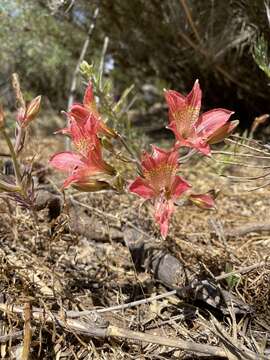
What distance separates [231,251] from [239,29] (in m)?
1.47

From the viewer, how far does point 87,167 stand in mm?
1136

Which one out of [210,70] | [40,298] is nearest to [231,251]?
[40,298]

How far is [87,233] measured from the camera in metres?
1.65

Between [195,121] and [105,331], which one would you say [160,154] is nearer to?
[195,121]

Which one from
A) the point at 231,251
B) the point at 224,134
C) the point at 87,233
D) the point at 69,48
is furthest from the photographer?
the point at 69,48

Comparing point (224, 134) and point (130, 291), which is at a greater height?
point (224, 134)

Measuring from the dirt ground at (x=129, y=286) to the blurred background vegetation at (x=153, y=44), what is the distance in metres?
1.07

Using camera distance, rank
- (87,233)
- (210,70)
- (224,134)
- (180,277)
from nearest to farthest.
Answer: (224,134) → (180,277) → (87,233) → (210,70)

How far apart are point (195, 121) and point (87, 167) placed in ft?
1.00

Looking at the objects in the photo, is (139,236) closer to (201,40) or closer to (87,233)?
(87,233)

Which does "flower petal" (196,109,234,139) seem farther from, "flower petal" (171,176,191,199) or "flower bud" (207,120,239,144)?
"flower petal" (171,176,191,199)

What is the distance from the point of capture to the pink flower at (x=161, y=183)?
1.07 m

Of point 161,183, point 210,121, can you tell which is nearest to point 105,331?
point 161,183

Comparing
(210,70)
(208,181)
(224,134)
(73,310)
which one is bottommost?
(208,181)
